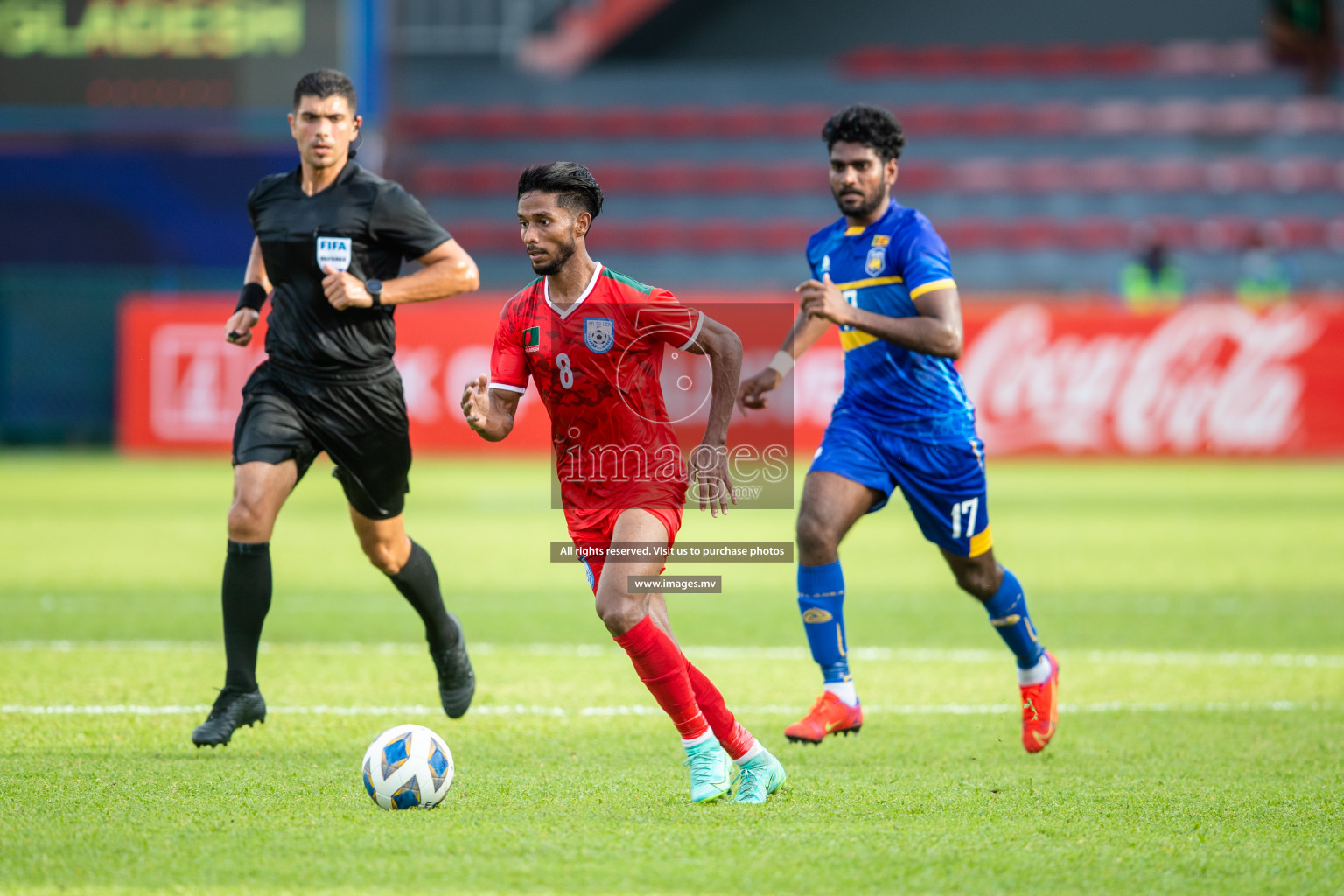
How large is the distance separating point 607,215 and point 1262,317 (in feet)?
38.2

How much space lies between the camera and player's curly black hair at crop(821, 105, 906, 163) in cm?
557

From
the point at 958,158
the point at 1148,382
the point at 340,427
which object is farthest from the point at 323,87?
the point at 958,158

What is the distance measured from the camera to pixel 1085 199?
1015 inches

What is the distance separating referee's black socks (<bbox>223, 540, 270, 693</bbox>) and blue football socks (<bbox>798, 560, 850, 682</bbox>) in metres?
2.00

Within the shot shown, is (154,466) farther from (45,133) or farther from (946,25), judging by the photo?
(946,25)

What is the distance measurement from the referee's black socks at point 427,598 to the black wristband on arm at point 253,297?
1.11m

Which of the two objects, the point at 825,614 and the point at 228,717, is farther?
the point at 825,614

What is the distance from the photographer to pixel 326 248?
5.59m

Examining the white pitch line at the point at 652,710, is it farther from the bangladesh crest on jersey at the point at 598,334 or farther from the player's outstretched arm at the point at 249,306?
the bangladesh crest on jersey at the point at 598,334

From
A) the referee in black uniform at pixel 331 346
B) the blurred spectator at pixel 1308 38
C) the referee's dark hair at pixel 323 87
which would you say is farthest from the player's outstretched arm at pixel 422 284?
the blurred spectator at pixel 1308 38

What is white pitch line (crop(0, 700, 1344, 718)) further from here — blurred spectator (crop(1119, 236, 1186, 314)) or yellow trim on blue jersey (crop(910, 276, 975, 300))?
blurred spectator (crop(1119, 236, 1186, 314))

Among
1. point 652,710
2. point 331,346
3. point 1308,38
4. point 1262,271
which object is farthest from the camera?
point 1308,38

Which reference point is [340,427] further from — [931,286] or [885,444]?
[931,286]

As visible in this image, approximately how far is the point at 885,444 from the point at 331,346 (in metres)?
2.14
